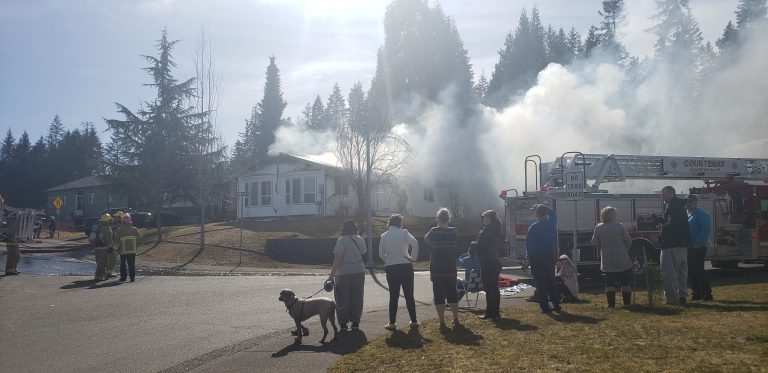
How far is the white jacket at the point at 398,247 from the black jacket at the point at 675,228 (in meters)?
4.09

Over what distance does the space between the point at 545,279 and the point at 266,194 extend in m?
29.7

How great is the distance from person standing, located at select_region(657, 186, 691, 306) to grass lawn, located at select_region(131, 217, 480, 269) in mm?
13313

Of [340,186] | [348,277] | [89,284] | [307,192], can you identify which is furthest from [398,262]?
[307,192]

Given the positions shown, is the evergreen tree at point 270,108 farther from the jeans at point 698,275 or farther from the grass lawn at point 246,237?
the jeans at point 698,275

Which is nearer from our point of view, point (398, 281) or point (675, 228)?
point (398, 281)

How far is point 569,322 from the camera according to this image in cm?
898

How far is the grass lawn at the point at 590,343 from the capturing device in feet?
20.0

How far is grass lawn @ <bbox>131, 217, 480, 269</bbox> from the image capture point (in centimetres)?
2559

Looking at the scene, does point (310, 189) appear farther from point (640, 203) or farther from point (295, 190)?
point (640, 203)

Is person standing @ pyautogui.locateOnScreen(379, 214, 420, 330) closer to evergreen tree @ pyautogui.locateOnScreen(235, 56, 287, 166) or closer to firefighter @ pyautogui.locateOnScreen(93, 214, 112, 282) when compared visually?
firefighter @ pyautogui.locateOnScreen(93, 214, 112, 282)

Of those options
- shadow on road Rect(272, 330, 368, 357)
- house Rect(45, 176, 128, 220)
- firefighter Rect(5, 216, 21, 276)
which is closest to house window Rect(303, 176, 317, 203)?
firefighter Rect(5, 216, 21, 276)

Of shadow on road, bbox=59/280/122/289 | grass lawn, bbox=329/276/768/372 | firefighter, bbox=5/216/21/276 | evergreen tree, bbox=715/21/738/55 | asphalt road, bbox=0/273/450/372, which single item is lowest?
asphalt road, bbox=0/273/450/372

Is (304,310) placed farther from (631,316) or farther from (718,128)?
(718,128)

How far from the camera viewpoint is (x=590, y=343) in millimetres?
7148
